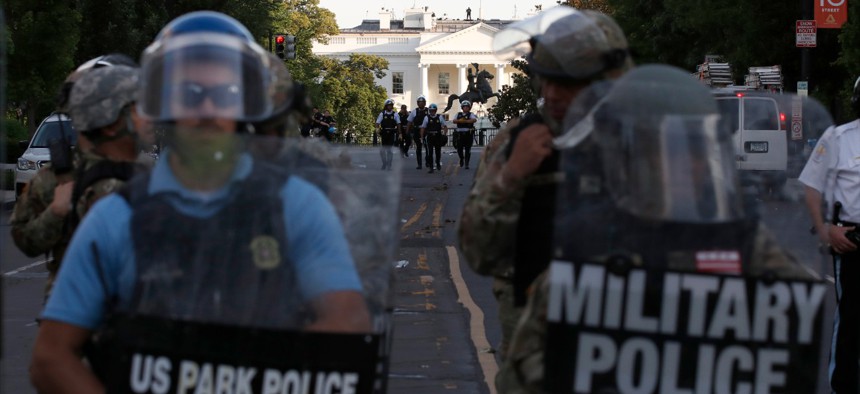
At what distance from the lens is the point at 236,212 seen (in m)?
2.89

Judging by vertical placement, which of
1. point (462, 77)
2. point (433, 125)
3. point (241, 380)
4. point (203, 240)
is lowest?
point (462, 77)

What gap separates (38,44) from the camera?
27609 millimetres

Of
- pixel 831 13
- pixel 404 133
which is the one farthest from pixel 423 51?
pixel 831 13

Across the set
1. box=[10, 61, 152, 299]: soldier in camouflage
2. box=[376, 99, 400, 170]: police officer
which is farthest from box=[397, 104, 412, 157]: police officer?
box=[10, 61, 152, 299]: soldier in camouflage

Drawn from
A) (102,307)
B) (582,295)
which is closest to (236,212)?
(102,307)

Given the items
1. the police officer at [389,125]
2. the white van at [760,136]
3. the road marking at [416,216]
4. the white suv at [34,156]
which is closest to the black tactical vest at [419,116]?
the police officer at [389,125]

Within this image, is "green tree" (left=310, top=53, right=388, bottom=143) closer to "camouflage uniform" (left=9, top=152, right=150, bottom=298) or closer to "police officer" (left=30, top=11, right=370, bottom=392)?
"camouflage uniform" (left=9, top=152, right=150, bottom=298)

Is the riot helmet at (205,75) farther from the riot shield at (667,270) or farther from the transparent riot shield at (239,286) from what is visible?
the riot shield at (667,270)

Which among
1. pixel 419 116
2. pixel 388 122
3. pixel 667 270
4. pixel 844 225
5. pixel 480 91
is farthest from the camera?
pixel 480 91

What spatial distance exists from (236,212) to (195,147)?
16 cm

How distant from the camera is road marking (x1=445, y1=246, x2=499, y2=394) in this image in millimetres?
8250

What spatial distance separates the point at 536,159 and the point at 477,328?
6541mm

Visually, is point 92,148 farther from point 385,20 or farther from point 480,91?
point 385,20

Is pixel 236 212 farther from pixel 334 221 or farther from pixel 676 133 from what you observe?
pixel 676 133
